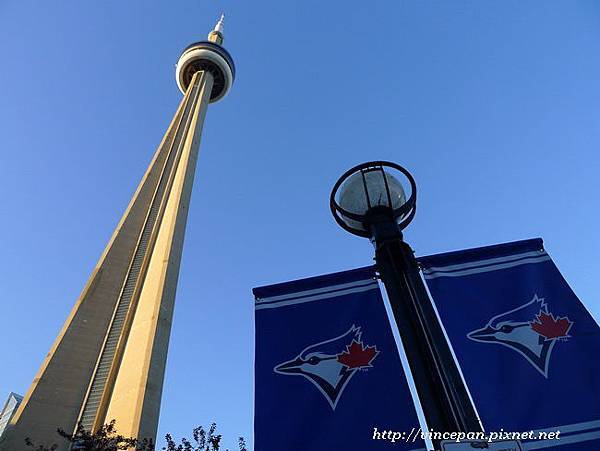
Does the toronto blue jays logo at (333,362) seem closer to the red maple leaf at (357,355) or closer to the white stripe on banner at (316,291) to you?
the red maple leaf at (357,355)

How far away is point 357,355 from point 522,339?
1.61 meters

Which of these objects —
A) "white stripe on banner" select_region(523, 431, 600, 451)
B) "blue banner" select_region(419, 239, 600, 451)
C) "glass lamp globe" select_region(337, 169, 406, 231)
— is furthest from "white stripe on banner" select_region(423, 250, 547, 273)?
"white stripe on banner" select_region(523, 431, 600, 451)

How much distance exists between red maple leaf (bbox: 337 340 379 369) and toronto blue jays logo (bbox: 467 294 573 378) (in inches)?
38.0

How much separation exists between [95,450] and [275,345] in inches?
185

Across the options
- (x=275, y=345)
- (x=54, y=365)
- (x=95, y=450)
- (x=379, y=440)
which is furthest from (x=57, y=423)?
(x=379, y=440)

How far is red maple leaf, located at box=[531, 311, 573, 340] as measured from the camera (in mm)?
4449

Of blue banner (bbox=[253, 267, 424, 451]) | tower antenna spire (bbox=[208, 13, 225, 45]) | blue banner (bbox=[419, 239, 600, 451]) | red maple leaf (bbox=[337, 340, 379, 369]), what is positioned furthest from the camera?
tower antenna spire (bbox=[208, 13, 225, 45])

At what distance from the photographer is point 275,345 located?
189 inches

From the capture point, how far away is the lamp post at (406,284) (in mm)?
3240

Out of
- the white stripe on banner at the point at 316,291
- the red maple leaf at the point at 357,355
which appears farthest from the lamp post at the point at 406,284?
the red maple leaf at the point at 357,355

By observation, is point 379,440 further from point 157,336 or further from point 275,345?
point 157,336

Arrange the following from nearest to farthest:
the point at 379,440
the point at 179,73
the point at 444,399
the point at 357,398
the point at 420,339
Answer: the point at 444,399
the point at 420,339
the point at 379,440
the point at 357,398
the point at 179,73

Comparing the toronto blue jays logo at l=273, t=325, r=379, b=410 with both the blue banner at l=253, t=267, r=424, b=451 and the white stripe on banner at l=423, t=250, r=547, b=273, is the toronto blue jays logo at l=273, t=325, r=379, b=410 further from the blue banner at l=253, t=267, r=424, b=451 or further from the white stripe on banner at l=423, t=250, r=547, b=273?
the white stripe on banner at l=423, t=250, r=547, b=273

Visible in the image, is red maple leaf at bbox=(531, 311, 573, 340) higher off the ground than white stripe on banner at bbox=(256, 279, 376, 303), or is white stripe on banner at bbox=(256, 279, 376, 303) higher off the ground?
white stripe on banner at bbox=(256, 279, 376, 303)
